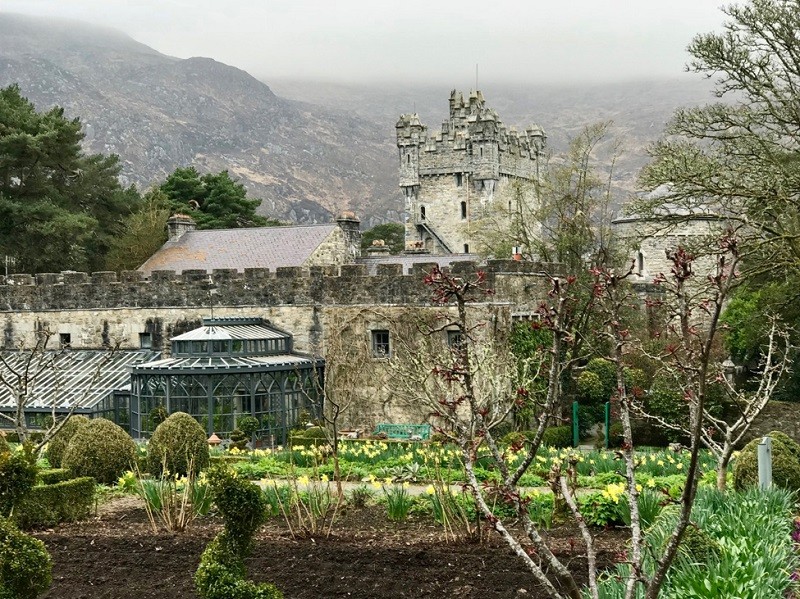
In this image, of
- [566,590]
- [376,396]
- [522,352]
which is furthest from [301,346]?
[566,590]

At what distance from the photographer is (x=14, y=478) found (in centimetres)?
1055

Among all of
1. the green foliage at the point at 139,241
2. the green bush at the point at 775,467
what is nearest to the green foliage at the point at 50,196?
the green foliage at the point at 139,241

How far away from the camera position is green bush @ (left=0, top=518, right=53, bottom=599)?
28.2 feet

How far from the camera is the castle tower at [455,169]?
60750mm

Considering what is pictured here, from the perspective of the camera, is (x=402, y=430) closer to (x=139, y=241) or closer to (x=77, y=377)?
(x=77, y=377)

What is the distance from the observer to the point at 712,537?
29.2ft

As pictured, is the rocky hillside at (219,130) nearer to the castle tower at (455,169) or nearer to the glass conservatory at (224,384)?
the castle tower at (455,169)

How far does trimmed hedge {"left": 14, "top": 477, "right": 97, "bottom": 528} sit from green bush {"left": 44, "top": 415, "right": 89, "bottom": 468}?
3977 mm

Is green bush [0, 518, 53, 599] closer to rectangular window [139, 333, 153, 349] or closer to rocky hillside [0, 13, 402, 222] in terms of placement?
rectangular window [139, 333, 153, 349]

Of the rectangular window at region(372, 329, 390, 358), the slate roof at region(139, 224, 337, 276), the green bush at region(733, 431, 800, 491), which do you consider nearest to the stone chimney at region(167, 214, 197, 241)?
the slate roof at region(139, 224, 337, 276)

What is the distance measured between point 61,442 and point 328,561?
8701mm

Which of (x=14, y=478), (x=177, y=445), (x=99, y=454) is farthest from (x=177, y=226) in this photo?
(x=14, y=478)

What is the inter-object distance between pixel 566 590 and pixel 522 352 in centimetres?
1637

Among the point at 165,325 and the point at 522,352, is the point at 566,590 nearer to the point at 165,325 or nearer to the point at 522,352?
the point at 522,352
